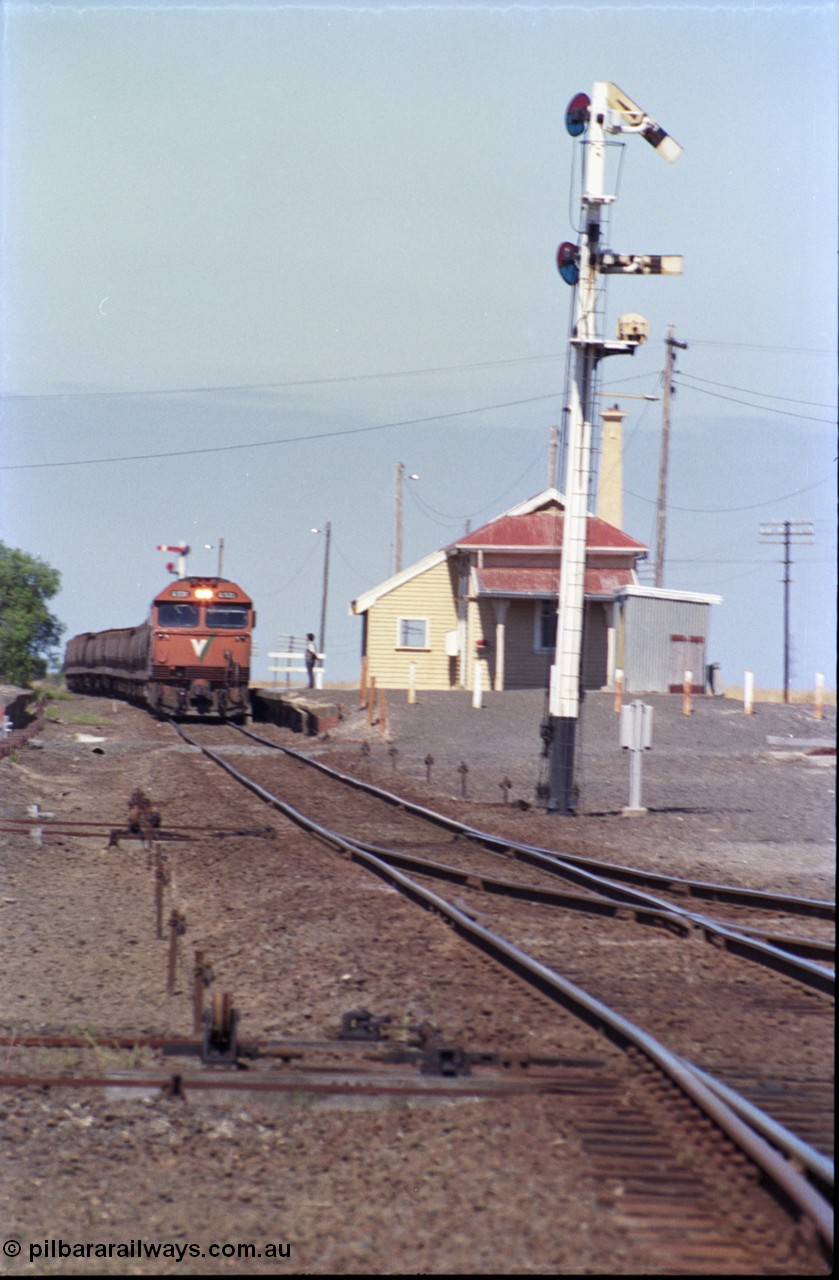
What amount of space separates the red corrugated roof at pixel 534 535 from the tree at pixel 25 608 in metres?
24.6

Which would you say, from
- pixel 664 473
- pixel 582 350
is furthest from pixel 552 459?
pixel 582 350

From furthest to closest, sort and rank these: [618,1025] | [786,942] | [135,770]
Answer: [135,770], [786,942], [618,1025]

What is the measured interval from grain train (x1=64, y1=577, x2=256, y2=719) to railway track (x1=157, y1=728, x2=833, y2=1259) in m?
14.1

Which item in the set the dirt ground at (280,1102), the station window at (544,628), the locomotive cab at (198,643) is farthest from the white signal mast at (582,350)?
the station window at (544,628)

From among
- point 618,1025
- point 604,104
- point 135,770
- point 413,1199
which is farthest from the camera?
point 135,770

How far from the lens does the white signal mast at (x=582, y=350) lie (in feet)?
50.2

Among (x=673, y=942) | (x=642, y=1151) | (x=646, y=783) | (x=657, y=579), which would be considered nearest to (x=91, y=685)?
(x=657, y=579)

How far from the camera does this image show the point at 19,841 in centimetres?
1241

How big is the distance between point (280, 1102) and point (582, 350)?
11.9m

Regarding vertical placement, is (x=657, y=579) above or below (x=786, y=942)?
above

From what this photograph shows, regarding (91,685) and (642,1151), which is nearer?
(642,1151)

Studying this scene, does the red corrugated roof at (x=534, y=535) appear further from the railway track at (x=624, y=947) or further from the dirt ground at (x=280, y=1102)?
the dirt ground at (x=280, y=1102)

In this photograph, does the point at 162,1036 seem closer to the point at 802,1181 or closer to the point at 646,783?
the point at 802,1181

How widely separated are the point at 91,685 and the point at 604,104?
1225 inches
